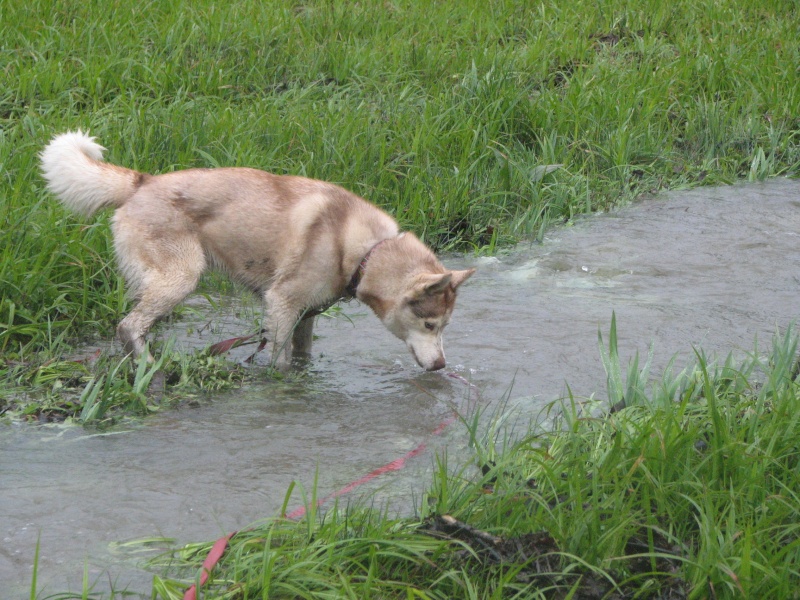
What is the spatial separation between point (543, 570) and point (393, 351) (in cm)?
292

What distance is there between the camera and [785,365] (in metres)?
3.96

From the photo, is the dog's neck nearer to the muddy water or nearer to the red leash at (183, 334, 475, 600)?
the muddy water

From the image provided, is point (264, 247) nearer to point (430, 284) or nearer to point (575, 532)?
point (430, 284)

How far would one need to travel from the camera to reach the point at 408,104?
8484 mm

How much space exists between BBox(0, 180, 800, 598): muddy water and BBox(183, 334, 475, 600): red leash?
5 cm

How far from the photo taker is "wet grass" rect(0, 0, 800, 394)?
7074mm

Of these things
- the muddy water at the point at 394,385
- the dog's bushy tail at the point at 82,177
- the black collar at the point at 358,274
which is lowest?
the muddy water at the point at 394,385

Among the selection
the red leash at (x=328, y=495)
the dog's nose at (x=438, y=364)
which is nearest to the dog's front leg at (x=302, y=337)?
the red leash at (x=328, y=495)

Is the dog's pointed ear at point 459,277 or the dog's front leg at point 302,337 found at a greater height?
the dog's pointed ear at point 459,277

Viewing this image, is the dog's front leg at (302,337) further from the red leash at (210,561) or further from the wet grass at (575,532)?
the red leash at (210,561)

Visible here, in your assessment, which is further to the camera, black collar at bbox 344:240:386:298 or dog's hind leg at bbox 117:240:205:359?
black collar at bbox 344:240:386:298

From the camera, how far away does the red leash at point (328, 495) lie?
2875 millimetres

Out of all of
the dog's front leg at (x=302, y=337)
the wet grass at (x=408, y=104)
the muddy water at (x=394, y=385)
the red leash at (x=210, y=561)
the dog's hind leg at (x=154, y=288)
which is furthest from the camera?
the wet grass at (x=408, y=104)

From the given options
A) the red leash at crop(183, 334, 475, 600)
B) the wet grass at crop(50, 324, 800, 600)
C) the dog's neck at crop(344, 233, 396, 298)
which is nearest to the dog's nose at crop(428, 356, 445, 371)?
the red leash at crop(183, 334, 475, 600)
